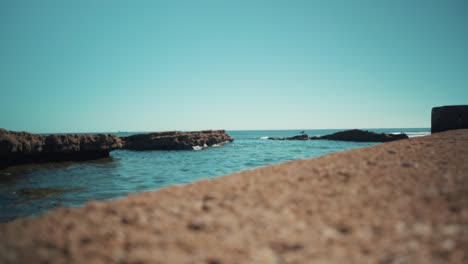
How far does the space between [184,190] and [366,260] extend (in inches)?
112

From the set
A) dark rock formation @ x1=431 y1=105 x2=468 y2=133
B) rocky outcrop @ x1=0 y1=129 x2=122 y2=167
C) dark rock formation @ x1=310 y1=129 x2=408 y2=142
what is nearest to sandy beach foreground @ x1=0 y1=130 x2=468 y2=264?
rocky outcrop @ x1=0 y1=129 x2=122 y2=167

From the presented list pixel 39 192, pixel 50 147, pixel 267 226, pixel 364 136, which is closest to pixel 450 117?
pixel 267 226

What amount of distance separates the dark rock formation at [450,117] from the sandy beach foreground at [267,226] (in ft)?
58.6

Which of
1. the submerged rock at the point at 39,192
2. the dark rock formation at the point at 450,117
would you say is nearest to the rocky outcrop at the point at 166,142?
the submerged rock at the point at 39,192

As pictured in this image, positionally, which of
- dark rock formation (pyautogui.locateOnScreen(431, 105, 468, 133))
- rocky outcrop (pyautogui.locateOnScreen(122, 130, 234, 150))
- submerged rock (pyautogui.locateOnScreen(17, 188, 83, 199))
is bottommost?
submerged rock (pyautogui.locateOnScreen(17, 188, 83, 199))

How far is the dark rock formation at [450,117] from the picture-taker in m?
17.2

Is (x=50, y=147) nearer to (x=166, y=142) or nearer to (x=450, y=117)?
(x=166, y=142)

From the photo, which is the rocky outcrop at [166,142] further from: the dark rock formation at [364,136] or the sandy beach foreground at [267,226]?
the sandy beach foreground at [267,226]

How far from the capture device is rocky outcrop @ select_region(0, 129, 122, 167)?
52.4 feet

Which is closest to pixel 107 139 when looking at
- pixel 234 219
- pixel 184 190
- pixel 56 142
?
pixel 56 142

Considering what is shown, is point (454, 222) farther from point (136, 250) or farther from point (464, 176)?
point (136, 250)

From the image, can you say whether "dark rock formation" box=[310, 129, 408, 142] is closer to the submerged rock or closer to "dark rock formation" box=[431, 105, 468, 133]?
"dark rock formation" box=[431, 105, 468, 133]

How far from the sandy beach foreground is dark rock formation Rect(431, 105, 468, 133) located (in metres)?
17.8

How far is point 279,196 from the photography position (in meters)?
3.58
